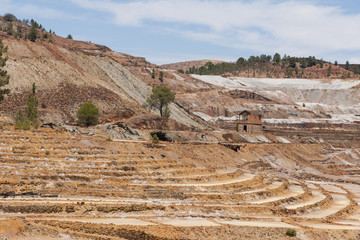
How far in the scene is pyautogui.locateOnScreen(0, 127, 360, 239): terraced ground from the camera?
81.8 feet

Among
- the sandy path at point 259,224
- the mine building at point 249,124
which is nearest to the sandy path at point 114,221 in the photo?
the sandy path at point 259,224

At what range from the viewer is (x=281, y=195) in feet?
140

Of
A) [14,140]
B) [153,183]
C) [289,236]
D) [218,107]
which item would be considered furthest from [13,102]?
[218,107]

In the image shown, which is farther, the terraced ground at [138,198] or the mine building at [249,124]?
the mine building at [249,124]

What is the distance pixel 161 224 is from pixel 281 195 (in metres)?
19.0

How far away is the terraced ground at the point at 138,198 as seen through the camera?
2492cm

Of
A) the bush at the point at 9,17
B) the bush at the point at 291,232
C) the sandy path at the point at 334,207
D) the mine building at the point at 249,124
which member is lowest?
the sandy path at the point at 334,207

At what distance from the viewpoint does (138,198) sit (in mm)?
34344

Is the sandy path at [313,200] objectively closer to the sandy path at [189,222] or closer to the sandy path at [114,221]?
the sandy path at [189,222]

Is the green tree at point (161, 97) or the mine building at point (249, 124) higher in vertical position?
the green tree at point (161, 97)

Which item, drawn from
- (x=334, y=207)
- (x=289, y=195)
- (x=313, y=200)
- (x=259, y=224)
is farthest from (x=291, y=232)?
(x=289, y=195)

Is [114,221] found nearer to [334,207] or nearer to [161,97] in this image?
[334,207]

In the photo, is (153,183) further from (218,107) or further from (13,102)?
(218,107)

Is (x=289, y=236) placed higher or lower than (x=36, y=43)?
lower
